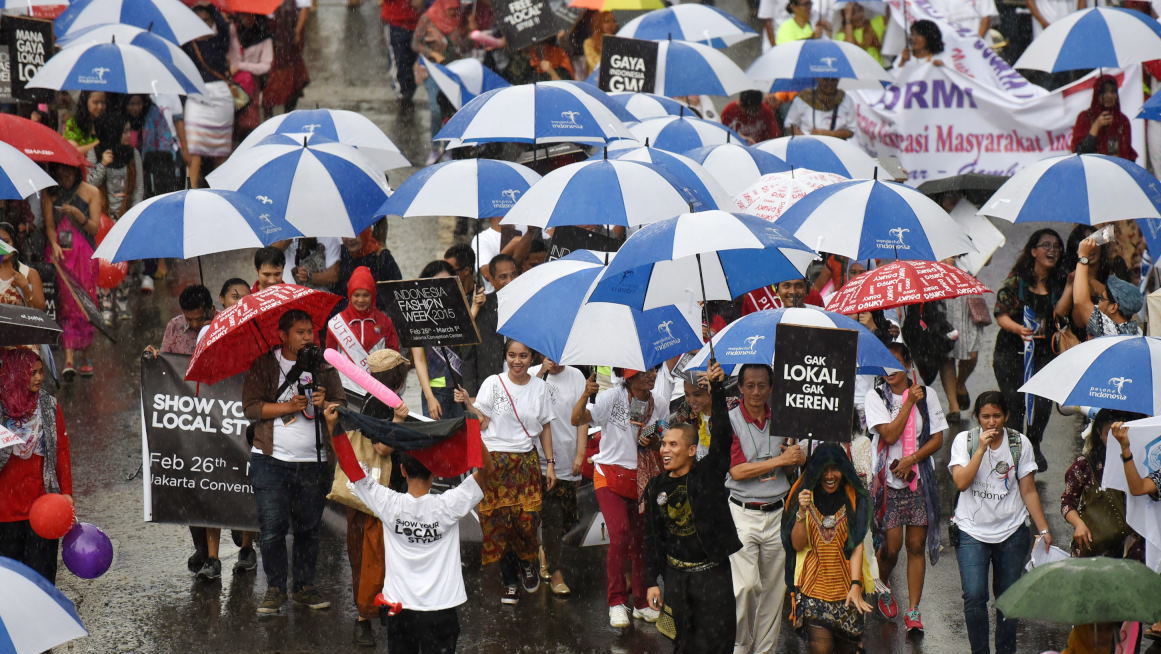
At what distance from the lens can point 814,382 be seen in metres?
7.95

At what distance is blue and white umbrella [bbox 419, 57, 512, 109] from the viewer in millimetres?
15383

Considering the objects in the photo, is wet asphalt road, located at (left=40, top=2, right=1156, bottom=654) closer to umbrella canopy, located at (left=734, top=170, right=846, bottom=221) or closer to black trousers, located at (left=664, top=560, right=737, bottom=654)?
black trousers, located at (left=664, top=560, right=737, bottom=654)

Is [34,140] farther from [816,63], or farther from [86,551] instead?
[816,63]

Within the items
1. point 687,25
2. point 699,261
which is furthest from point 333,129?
point 699,261

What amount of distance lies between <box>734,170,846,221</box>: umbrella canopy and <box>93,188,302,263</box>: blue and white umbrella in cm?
329

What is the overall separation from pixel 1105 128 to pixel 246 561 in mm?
9500

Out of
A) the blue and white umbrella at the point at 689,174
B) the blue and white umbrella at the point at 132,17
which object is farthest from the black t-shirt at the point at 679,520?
the blue and white umbrella at the point at 132,17

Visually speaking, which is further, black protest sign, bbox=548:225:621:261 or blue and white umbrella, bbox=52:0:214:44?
blue and white umbrella, bbox=52:0:214:44

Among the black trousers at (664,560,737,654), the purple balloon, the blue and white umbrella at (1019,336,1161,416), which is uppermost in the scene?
the blue and white umbrella at (1019,336,1161,416)

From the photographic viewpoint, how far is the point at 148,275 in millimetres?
15820

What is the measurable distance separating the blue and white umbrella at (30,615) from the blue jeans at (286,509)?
10.7 feet

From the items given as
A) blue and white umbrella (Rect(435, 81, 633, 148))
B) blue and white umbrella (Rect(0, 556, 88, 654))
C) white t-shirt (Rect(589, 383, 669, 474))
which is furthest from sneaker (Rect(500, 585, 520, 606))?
blue and white umbrella (Rect(0, 556, 88, 654))

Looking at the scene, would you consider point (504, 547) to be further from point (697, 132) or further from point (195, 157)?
point (195, 157)

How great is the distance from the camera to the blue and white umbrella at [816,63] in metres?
15.4
